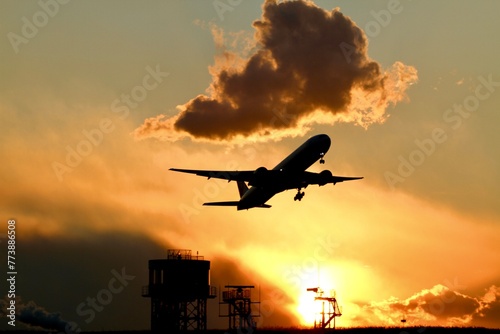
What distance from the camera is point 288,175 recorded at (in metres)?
117

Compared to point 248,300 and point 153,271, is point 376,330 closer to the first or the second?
point 248,300

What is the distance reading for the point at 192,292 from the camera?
130 m

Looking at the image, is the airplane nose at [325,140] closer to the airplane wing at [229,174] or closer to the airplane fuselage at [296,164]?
the airplane fuselage at [296,164]

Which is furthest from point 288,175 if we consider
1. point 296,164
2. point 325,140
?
point 325,140

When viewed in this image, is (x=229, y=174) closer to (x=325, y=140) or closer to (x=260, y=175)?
(x=260, y=175)

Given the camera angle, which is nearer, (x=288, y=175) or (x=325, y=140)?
(x=325, y=140)

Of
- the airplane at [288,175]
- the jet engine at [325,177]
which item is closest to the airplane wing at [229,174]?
the airplane at [288,175]

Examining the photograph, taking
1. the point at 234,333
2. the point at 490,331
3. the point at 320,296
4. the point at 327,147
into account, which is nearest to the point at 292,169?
the point at 327,147

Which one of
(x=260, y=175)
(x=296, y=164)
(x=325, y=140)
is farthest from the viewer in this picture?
(x=260, y=175)

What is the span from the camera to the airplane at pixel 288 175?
113 m

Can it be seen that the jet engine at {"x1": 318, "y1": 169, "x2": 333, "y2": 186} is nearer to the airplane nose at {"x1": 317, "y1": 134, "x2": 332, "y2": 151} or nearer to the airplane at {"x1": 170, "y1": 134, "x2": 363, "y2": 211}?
the airplane at {"x1": 170, "y1": 134, "x2": 363, "y2": 211}

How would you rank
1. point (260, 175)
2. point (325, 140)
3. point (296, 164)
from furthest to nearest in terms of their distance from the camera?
1. point (260, 175)
2. point (296, 164)
3. point (325, 140)

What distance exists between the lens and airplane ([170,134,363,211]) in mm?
112812

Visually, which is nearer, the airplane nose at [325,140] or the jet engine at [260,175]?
the airplane nose at [325,140]
